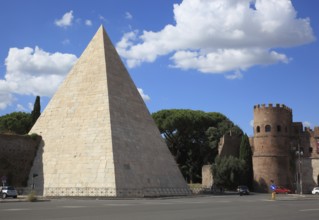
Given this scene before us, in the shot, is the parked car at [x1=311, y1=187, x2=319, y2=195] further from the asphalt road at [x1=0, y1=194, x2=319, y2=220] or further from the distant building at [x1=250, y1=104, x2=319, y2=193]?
the asphalt road at [x1=0, y1=194, x2=319, y2=220]

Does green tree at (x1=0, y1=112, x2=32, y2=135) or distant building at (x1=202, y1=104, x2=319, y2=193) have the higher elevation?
green tree at (x1=0, y1=112, x2=32, y2=135)

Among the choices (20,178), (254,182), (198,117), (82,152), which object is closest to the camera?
(82,152)

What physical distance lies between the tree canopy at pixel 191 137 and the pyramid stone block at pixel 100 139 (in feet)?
78.1

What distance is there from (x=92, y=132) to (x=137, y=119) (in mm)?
3938

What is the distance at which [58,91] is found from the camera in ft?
102

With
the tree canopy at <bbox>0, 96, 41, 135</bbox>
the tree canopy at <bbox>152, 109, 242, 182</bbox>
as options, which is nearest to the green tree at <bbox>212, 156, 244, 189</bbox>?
the tree canopy at <bbox>152, 109, 242, 182</bbox>

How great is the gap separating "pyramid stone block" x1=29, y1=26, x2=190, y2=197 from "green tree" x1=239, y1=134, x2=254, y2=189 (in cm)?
1696

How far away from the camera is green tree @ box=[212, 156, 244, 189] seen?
43.7 metres

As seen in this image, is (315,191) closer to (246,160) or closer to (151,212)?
(246,160)

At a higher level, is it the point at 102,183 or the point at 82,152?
the point at 82,152

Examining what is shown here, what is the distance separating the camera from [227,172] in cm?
4378

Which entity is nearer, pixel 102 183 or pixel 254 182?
pixel 102 183

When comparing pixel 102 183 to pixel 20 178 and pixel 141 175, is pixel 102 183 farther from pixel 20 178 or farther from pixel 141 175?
pixel 20 178

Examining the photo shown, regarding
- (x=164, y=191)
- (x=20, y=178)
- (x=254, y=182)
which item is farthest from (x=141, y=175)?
(x=254, y=182)
